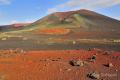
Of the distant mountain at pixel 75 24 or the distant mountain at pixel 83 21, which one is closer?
the distant mountain at pixel 75 24

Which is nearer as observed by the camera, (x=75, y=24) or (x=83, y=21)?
(x=75, y=24)

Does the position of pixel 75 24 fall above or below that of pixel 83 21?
below

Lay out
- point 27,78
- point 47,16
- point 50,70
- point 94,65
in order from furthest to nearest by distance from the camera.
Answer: point 47,16
point 94,65
point 50,70
point 27,78

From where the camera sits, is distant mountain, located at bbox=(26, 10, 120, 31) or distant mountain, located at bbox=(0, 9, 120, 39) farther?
distant mountain, located at bbox=(26, 10, 120, 31)

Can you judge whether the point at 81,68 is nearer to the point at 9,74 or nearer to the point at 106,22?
the point at 9,74

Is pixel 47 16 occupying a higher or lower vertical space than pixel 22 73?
higher

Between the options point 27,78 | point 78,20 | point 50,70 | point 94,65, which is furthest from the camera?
point 78,20

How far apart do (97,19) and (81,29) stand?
11.2 meters

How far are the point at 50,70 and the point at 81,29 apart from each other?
4501 cm

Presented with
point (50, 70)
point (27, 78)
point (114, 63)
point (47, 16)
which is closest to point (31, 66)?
point (50, 70)

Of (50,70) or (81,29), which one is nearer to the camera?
(50,70)

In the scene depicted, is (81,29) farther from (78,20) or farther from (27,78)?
(27,78)

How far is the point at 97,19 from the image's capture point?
7006cm

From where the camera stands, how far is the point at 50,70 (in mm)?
15555
